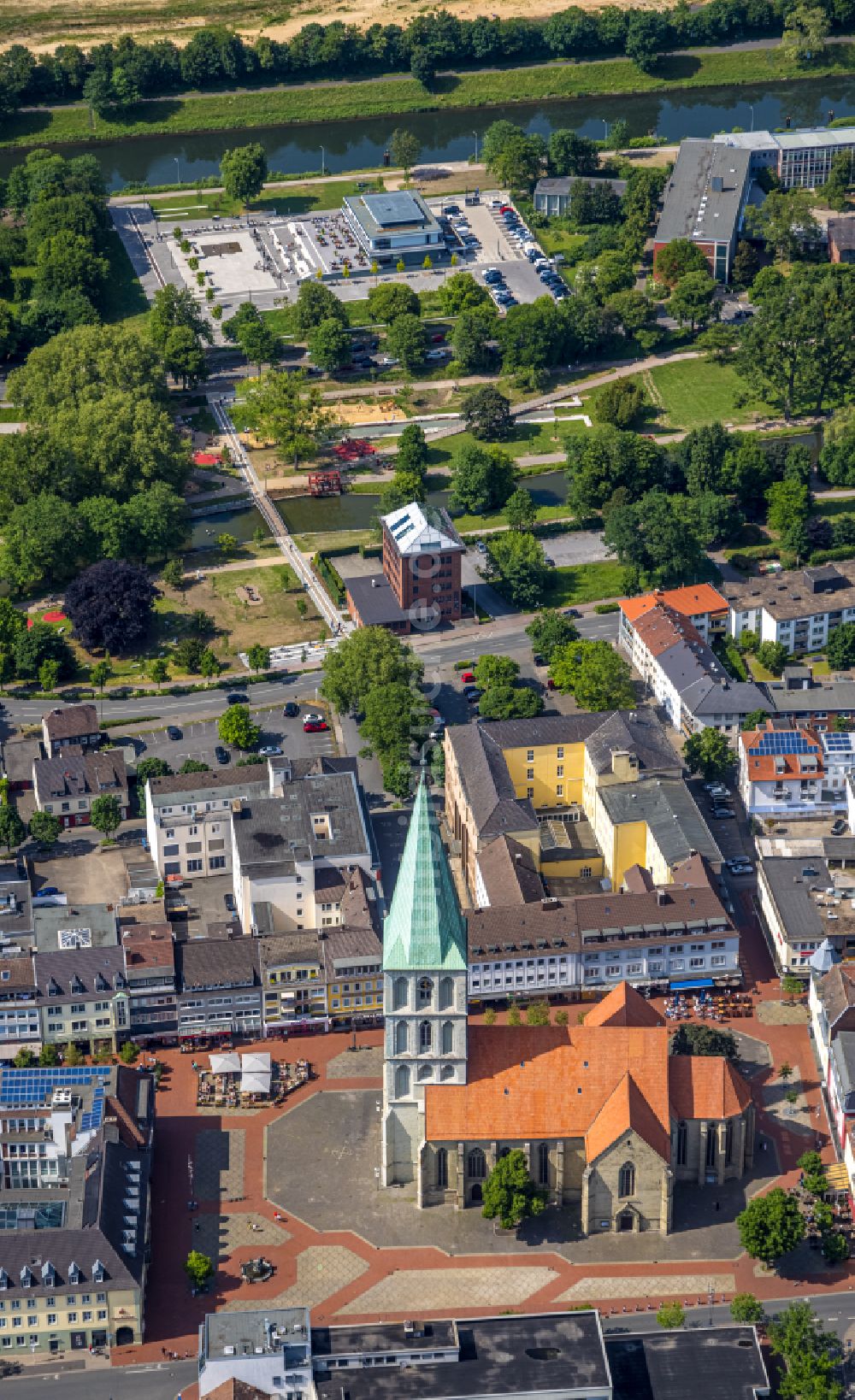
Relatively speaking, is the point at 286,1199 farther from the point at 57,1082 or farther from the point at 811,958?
the point at 811,958

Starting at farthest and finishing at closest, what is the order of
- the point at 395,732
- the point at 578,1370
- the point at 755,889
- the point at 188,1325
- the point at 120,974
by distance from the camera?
1. the point at 395,732
2. the point at 755,889
3. the point at 120,974
4. the point at 188,1325
5. the point at 578,1370

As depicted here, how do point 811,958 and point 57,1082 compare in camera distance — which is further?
point 811,958

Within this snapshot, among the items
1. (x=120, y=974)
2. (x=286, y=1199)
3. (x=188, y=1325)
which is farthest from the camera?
(x=120, y=974)

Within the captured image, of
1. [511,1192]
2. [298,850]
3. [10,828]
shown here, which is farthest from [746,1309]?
[10,828]

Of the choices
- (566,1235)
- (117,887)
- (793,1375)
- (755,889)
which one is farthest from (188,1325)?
(755,889)

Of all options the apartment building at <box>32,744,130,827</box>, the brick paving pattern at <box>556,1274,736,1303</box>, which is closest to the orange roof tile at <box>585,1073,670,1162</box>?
the brick paving pattern at <box>556,1274,736,1303</box>

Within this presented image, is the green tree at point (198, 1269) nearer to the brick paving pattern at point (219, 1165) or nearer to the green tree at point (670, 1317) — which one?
the brick paving pattern at point (219, 1165)
